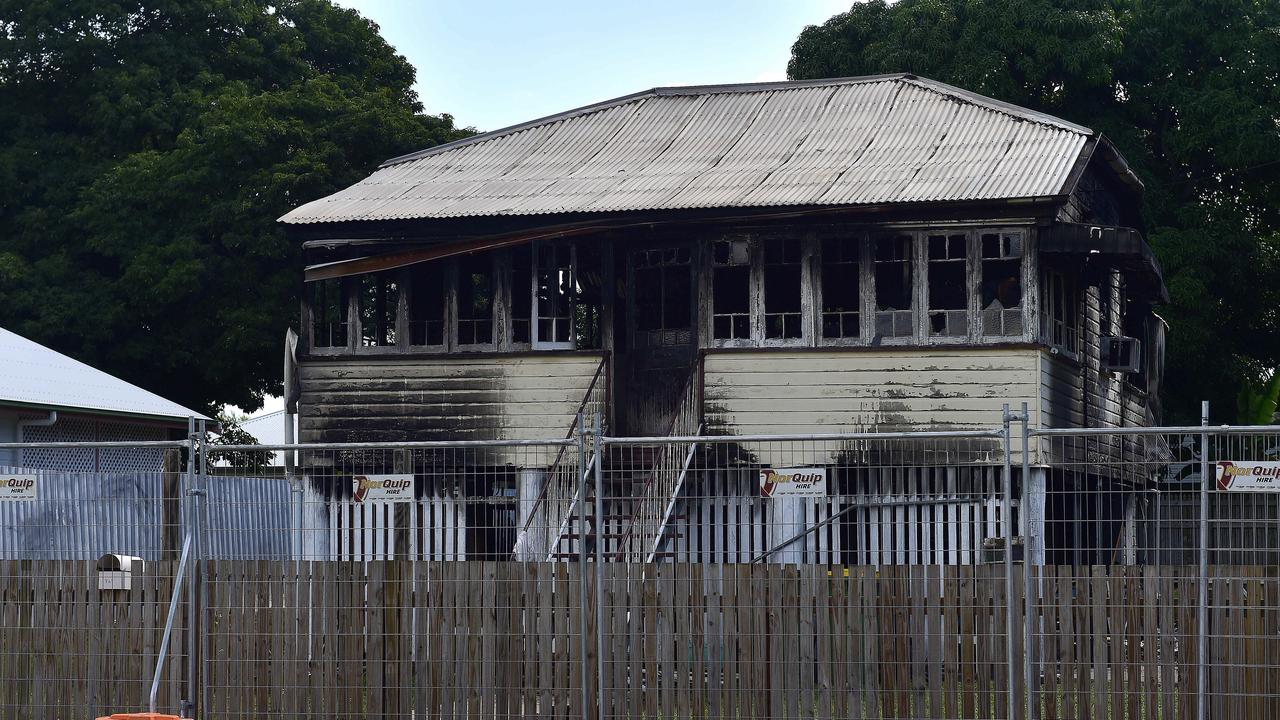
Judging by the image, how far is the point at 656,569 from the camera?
439 inches

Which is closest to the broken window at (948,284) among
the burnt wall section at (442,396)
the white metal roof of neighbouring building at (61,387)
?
the burnt wall section at (442,396)

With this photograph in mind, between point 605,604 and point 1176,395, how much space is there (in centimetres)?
2519

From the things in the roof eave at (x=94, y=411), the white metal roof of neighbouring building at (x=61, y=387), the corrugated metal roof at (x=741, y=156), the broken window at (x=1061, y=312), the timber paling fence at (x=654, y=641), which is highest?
the corrugated metal roof at (x=741, y=156)

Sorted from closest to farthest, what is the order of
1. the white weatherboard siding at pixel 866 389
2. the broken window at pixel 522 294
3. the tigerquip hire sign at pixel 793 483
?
the tigerquip hire sign at pixel 793 483 → the white weatherboard siding at pixel 866 389 → the broken window at pixel 522 294

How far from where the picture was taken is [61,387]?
2531 centimetres

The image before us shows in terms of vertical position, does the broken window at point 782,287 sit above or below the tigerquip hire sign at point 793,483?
above

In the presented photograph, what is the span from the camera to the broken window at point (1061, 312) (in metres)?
20.6

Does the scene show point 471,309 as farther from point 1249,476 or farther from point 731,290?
point 1249,476

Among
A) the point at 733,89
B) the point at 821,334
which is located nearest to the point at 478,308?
the point at 733,89

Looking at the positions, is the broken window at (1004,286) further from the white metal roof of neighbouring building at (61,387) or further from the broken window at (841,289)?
the white metal roof of neighbouring building at (61,387)

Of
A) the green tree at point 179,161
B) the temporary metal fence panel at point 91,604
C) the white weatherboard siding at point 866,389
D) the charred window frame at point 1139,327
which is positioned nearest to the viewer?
the temporary metal fence panel at point 91,604

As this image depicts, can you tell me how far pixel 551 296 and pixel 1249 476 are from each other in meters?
11.7

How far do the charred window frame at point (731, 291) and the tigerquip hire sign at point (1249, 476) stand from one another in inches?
391

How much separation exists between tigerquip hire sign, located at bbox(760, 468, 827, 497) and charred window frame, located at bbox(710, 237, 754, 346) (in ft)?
30.3
